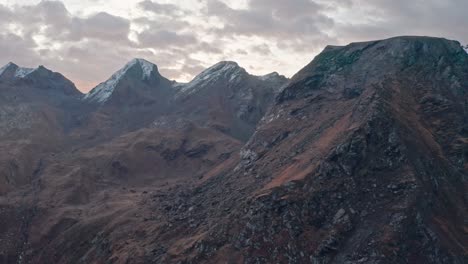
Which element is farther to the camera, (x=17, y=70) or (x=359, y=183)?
(x=17, y=70)

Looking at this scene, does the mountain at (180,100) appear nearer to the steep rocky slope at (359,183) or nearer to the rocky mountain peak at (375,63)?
the rocky mountain peak at (375,63)

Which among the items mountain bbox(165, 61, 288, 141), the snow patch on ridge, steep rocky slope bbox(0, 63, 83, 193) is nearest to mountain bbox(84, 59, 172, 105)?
mountain bbox(165, 61, 288, 141)

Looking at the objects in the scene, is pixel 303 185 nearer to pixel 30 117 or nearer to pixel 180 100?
pixel 30 117

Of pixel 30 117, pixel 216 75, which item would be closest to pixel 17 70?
pixel 30 117

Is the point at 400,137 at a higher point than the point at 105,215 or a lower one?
higher

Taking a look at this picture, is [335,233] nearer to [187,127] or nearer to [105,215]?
[105,215]

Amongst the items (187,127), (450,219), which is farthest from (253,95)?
(450,219)

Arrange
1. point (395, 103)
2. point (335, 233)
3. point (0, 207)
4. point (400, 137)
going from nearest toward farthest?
1. point (335, 233)
2. point (400, 137)
3. point (395, 103)
4. point (0, 207)
